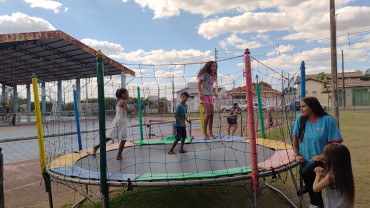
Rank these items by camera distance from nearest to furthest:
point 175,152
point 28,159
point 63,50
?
1. point 175,152
2. point 28,159
3. point 63,50

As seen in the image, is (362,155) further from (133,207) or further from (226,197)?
(133,207)

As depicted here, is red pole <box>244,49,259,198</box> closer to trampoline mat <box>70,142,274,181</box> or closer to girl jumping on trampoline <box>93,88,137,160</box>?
trampoline mat <box>70,142,274,181</box>

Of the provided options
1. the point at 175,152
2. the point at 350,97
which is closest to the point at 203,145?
the point at 175,152

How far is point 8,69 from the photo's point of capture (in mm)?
22344

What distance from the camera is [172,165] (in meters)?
3.31

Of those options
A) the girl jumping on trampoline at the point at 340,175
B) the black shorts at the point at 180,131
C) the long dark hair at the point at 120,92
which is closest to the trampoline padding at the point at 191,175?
the girl jumping on trampoline at the point at 340,175

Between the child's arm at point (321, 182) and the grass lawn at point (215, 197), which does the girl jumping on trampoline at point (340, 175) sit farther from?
the grass lawn at point (215, 197)

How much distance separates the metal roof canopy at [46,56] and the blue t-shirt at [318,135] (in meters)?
10.0

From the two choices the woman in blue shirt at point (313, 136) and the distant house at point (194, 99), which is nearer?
the woman in blue shirt at point (313, 136)

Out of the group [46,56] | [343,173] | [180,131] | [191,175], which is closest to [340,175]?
[343,173]

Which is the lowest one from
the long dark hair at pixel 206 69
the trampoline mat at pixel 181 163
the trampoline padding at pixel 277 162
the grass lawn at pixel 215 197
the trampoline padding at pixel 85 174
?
the grass lawn at pixel 215 197

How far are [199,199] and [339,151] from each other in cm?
228

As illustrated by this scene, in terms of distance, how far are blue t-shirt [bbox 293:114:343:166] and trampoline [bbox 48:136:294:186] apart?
1.41ft

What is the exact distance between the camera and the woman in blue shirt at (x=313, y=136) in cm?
237
